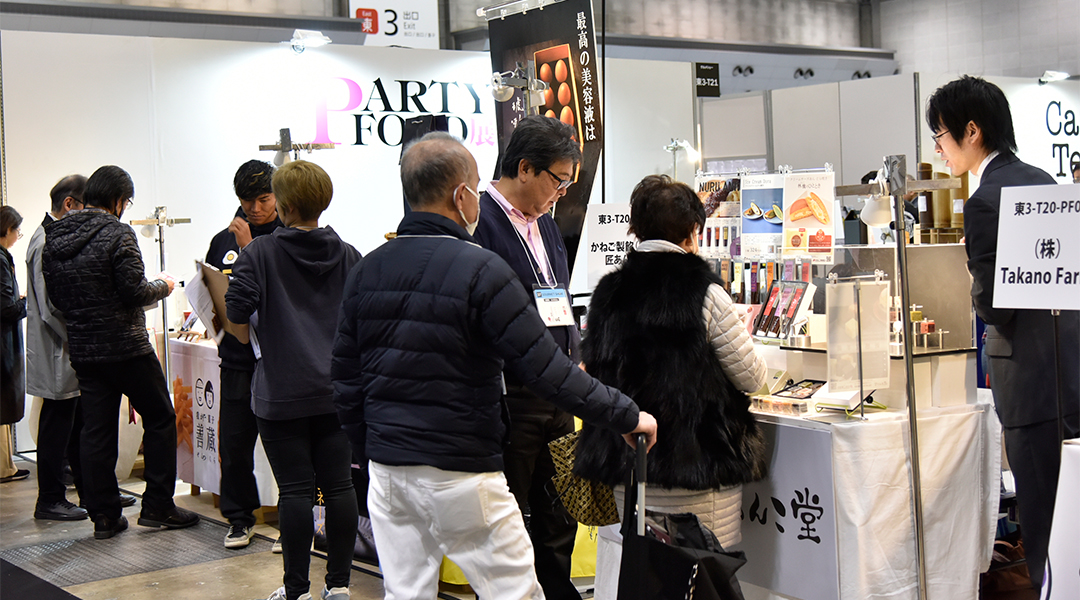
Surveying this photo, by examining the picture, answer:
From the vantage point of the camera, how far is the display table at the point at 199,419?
445 centimetres

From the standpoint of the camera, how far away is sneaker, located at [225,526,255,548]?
4.14m

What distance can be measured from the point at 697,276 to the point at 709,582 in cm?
73

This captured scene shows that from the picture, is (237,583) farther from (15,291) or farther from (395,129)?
(395,129)

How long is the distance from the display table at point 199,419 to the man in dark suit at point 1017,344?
3.03 metres

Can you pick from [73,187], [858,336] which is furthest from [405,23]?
[858,336]

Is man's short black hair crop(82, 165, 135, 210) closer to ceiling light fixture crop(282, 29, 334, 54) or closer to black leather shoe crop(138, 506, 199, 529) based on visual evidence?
black leather shoe crop(138, 506, 199, 529)

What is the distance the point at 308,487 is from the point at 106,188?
1.96 metres

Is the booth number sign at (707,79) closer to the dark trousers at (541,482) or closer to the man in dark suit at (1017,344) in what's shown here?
the man in dark suit at (1017,344)

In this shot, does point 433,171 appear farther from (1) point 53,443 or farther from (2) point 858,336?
(1) point 53,443

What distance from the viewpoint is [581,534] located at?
138 inches

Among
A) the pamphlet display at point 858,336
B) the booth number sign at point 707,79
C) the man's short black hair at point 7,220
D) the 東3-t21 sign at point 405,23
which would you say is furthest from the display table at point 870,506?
the 東3-t21 sign at point 405,23

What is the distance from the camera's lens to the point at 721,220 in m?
3.40

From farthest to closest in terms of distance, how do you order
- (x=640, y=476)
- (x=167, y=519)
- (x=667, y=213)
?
(x=167, y=519) → (x=667, y=213) → (x=640, y=476)

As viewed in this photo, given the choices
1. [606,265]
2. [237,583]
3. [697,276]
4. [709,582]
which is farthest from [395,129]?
[709,582]
